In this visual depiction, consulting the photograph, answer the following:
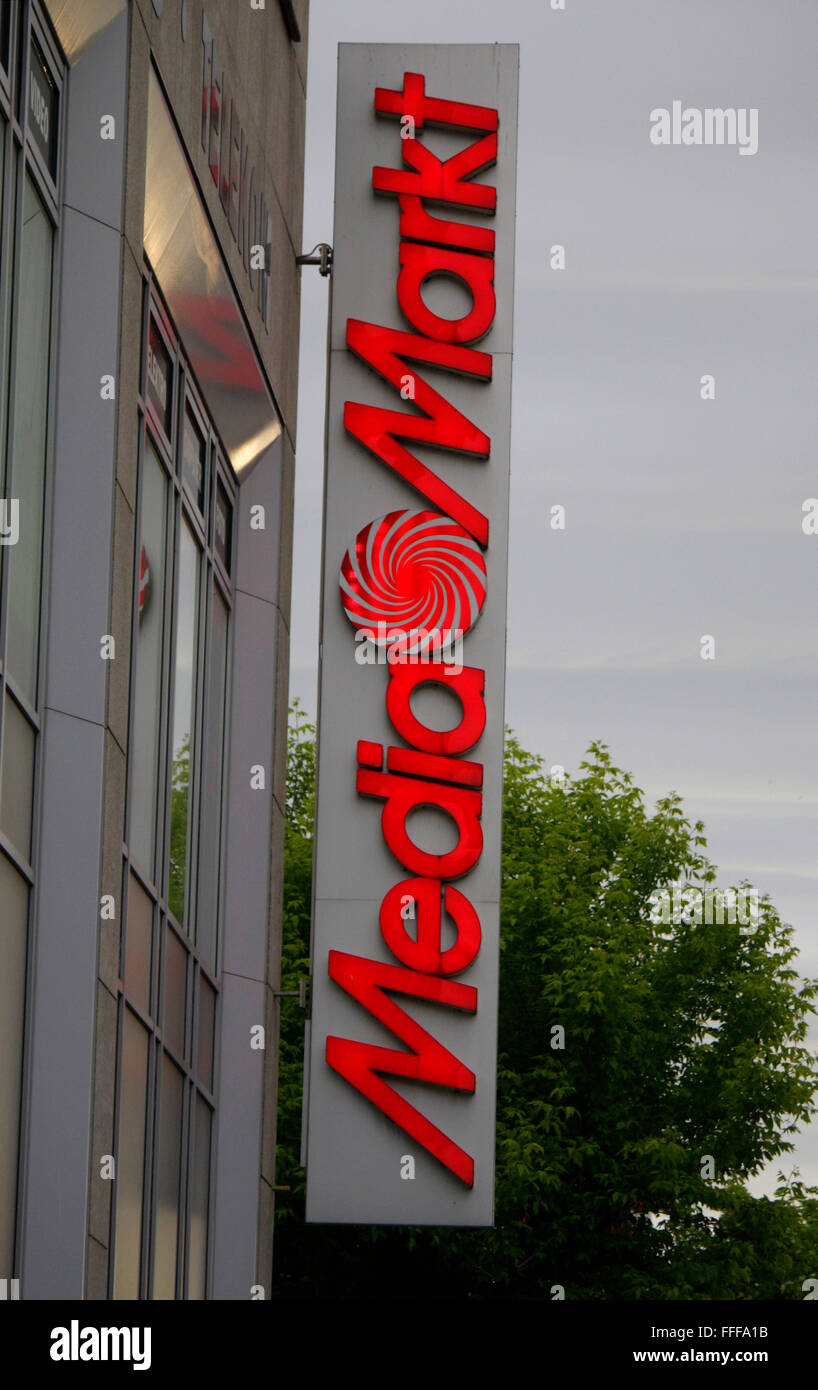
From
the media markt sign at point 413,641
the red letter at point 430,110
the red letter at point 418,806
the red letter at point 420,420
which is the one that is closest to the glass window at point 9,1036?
the media markt sign at point 413,641

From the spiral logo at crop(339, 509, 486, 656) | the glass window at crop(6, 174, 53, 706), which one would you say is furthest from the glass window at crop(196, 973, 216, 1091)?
the glass window at crop(6, 174, 53, 706)

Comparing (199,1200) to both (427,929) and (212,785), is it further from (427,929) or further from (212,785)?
(212,785)

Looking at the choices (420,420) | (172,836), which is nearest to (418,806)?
(172,836)

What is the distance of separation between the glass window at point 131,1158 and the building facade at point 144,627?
0.13ft

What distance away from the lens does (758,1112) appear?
34781mm

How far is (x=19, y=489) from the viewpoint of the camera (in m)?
11.0

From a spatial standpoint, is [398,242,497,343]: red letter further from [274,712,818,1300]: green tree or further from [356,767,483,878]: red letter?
[274,712,818,1300]: green tree

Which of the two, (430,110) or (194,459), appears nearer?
(194,459)

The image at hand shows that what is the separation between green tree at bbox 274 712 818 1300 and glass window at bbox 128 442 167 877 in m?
19.7

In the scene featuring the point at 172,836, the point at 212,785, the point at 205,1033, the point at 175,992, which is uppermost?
the point at 212,785

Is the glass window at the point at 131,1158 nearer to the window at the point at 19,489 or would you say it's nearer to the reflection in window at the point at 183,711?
the reflection in window at the point at 183,711

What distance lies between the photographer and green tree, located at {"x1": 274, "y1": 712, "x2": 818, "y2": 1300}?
33656 millimetres

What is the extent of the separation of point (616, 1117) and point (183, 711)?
20.3 meters

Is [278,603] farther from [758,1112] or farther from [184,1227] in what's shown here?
[758,1112]
